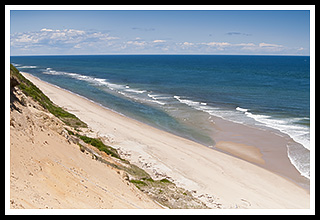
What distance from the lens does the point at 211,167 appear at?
789 inches

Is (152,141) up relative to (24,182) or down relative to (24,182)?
down

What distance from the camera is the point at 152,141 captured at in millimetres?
24266

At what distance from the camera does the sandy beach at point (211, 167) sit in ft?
51.9

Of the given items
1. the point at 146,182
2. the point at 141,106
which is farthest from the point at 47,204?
the point at 141,106

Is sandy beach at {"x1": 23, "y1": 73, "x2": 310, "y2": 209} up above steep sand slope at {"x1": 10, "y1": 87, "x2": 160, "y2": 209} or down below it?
below

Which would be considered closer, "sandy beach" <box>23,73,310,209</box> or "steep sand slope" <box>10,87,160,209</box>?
"steep sand slope" <box>10,87,160,209</box>

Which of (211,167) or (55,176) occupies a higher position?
(55,176)

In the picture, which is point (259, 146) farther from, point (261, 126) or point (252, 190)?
point (252, 190)

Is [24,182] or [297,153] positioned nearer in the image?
[24,182]

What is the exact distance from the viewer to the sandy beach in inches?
623

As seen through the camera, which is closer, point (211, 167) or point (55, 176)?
point (55, 176)
